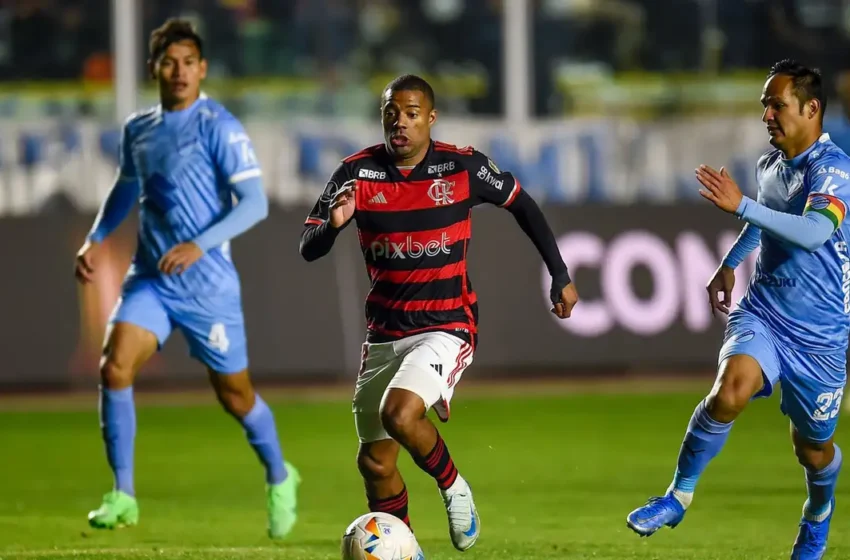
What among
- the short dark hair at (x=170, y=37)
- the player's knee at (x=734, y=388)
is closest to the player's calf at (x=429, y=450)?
the player's knee at (x=734, y=388)

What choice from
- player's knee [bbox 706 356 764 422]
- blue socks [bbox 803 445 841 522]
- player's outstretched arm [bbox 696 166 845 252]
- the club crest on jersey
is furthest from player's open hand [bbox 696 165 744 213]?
blue socks [bbox 803 445 841 522]

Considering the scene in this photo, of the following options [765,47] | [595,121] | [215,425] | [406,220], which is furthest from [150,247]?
[765,47]

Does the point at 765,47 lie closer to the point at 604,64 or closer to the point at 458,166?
the point at 604,64

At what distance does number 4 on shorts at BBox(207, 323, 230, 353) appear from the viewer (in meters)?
8.03

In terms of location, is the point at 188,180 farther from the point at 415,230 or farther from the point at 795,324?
the point at 795,324

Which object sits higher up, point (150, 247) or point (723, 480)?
point (150, 247)

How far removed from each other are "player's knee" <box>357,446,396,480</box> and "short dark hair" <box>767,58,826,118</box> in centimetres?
222

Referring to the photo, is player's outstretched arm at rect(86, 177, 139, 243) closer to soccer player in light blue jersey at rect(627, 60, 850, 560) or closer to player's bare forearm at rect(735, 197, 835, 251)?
soccer player in light blue jersey at rect(627, 60, 850, 560)

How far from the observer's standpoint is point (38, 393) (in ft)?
49.7

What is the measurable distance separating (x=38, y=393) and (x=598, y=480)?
7059mm

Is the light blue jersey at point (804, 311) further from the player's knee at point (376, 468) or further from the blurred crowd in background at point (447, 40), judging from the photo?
the blurred crowd in background at point (447, 40)

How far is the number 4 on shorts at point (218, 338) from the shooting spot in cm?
803

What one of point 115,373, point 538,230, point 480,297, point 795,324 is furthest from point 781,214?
point 480,297

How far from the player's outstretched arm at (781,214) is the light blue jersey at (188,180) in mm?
2641
